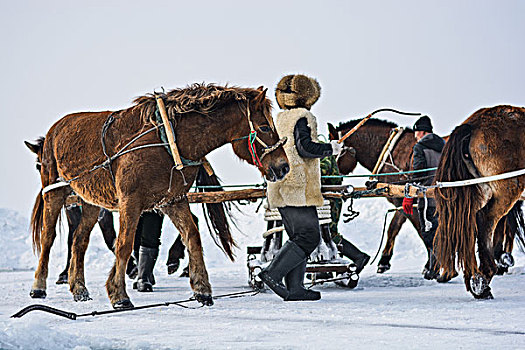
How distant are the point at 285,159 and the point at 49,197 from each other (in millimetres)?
2663

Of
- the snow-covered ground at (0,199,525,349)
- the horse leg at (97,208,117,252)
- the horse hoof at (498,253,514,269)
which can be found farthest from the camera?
the horse leg at (97,208,117,252)

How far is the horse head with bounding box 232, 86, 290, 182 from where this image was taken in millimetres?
5137

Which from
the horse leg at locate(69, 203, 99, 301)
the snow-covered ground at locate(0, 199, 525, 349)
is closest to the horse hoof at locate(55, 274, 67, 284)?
the snow-covered ground at locate(0, 199, 525, 349)

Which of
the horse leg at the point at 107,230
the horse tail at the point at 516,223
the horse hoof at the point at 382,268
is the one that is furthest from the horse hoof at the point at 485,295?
the horse leg at the point at 107,230

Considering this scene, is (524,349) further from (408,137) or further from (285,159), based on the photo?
(408,137)

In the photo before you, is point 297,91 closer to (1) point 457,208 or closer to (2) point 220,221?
(1) point 457,208

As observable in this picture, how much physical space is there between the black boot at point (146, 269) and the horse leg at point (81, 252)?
74 centimetres

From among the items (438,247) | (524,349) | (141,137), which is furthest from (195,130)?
(524,349)

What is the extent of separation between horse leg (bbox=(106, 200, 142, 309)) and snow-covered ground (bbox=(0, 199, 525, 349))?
27 centimetres

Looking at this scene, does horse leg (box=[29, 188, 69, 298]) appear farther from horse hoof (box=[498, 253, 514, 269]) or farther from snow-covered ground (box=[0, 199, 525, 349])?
horse hoof (box=[498, 253, 514, 269])

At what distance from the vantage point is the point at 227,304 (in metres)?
5.47

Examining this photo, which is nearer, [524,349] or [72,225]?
[524,349]

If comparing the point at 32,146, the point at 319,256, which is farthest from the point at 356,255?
the point at 32,146

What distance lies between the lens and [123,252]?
518 centimetres
